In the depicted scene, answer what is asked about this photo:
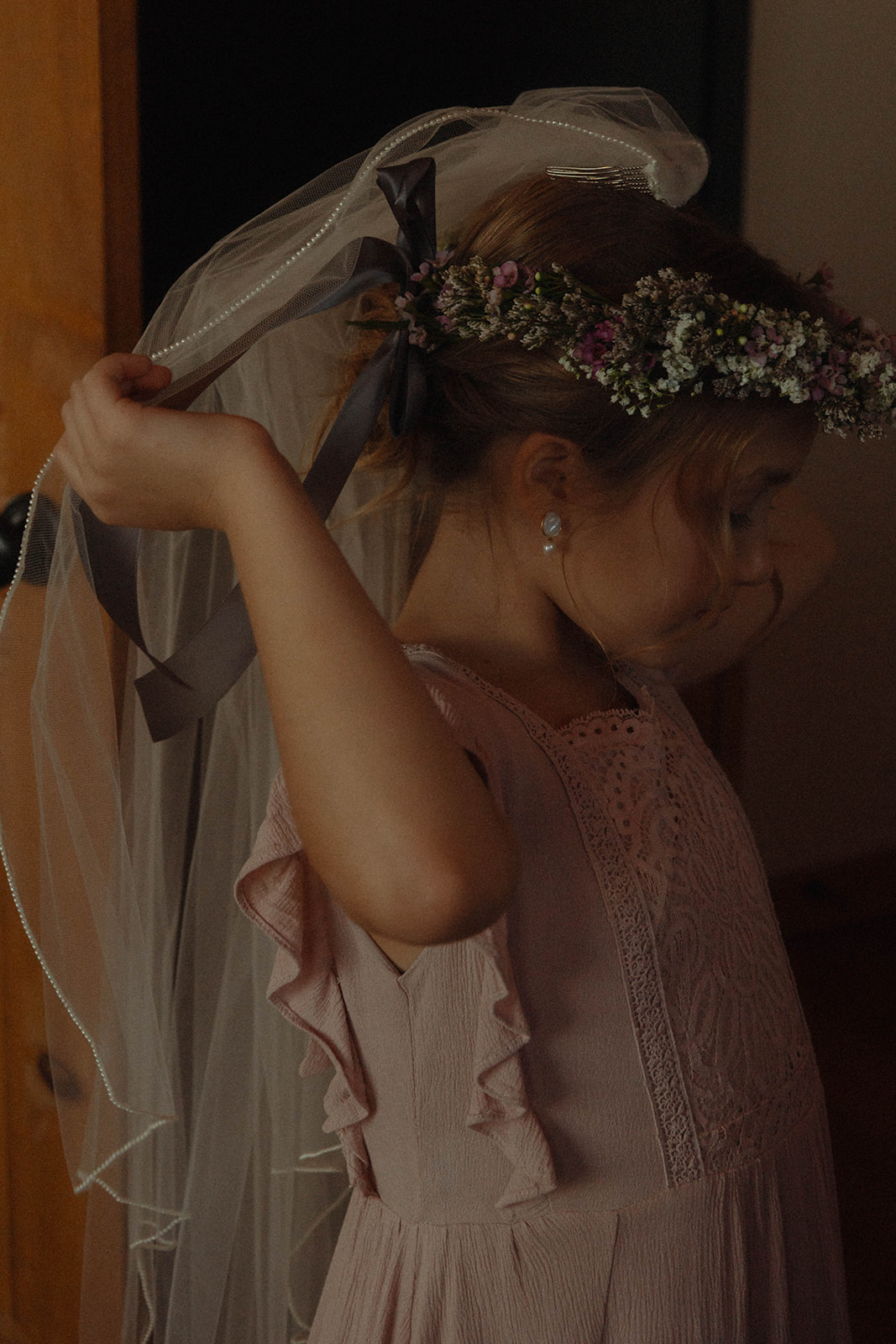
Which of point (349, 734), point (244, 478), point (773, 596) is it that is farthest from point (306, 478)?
point (773, 596)

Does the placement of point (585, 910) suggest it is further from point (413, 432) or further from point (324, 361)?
point (324, 361)

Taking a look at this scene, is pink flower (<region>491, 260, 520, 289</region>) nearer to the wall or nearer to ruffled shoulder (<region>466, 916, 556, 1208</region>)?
ruffled shoulder (<region>466, 916, 556, 1208</region>)

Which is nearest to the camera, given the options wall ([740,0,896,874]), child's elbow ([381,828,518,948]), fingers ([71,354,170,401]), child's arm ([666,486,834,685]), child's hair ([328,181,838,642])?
child's elbow ([381,828,518,948])

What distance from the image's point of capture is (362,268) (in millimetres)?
745

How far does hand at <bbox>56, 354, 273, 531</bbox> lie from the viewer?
2.10 ft

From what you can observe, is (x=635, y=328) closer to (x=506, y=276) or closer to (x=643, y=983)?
(x=506, y=276)

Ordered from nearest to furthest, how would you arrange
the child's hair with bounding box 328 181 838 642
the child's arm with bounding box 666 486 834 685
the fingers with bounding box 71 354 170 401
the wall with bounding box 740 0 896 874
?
the fingers with bounding box 71 354 170 401 → the child's hair with bounding box 328 181 838 642 → the child's arm with bounding box 666 486 834 685 → the wall with bounding box 740 0 896 874

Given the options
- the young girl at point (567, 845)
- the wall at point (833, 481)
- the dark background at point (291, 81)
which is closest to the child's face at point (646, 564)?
the young girl at point (567, 845)

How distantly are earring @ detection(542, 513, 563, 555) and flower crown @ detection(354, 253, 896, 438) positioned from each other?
9 centimetres

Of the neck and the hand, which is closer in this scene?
the hand

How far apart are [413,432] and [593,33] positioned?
34.5 inches

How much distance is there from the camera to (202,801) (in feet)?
3.14

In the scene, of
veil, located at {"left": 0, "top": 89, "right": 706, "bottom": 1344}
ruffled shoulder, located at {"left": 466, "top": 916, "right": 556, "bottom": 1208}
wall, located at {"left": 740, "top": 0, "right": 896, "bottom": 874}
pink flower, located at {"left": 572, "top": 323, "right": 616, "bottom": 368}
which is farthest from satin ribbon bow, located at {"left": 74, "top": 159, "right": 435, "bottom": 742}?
wall, located at {"left": 740, "top": 0, "right": 896, "bottom": 874}

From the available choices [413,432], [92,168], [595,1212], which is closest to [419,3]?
[92,168]
